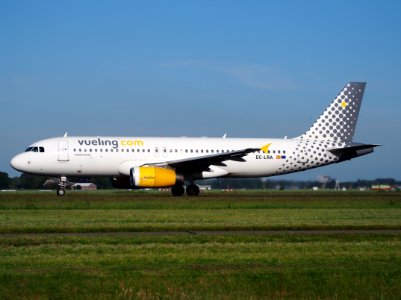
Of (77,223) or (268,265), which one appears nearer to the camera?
(268,265)

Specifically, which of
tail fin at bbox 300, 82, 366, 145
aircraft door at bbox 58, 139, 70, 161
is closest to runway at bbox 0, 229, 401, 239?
aircraft door at bbox 58, 139, 70, 161

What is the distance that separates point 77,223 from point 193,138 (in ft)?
77.3

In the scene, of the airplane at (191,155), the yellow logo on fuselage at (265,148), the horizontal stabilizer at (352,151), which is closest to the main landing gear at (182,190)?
the airplane at (191,155)

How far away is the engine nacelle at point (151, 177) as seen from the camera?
40812 mm

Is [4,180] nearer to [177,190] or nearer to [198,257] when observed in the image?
[177,190]

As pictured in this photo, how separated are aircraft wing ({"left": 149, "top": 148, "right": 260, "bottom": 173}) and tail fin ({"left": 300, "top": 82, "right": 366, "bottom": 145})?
7.15 metres

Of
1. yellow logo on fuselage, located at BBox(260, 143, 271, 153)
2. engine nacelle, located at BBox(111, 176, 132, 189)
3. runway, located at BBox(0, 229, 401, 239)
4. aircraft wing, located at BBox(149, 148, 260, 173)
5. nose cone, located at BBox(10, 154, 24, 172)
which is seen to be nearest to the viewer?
runway, located at BBox(0, 229, 401, 239)

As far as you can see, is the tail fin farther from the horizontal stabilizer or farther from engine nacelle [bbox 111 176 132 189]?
engine nacelle [bbox 111 176 132 189]

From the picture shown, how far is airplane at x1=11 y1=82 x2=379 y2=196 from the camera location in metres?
42.2

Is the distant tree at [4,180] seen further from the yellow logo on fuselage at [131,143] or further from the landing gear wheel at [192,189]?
the yellow logo on fuselage at [131,143]

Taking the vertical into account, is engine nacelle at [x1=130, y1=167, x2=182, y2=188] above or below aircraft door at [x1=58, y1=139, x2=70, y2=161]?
below

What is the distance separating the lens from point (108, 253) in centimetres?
1513

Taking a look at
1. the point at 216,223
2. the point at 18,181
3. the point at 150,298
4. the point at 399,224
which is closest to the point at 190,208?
the point at 216,223

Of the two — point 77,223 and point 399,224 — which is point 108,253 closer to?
point 77,223
